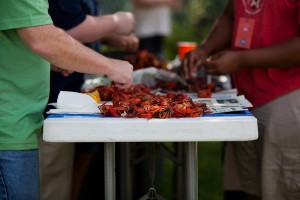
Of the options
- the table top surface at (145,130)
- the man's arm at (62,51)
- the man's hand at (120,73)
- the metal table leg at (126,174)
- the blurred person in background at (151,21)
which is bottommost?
the metal table leg at (126,174)

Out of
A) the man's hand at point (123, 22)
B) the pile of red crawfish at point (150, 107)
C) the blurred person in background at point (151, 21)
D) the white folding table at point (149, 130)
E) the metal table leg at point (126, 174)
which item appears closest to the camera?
the white folding table at point (149, 130)

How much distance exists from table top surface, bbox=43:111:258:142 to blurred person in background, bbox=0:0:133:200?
288 mm

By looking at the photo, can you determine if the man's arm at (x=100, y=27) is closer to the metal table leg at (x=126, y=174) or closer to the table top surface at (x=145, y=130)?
the metal table leg at (x=126, y=174)

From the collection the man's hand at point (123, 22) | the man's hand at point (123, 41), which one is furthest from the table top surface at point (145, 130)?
the man's hand at point (123, 41)

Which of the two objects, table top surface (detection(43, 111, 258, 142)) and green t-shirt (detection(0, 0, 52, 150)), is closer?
table top surface (detection(43, 111, 258, 142))

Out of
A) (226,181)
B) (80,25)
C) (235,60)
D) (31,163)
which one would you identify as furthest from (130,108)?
(226,181)

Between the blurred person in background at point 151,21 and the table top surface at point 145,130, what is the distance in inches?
203

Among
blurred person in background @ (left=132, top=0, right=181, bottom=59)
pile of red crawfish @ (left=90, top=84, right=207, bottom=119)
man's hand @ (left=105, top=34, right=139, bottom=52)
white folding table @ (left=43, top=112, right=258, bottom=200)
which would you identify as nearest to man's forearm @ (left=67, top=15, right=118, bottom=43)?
man's hand @ (left=105, top=34, right=139, bottom=52)

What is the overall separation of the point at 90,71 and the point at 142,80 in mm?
903

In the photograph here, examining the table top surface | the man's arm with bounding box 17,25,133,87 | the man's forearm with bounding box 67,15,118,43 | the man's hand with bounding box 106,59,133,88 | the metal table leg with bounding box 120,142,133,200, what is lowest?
the metal table leg with bounding box 120,142,133,200

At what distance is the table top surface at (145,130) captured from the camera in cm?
199

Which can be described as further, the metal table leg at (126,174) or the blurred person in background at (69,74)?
the metal table leg at (126,174)

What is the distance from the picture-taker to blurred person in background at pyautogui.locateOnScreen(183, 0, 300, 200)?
266 centimetres

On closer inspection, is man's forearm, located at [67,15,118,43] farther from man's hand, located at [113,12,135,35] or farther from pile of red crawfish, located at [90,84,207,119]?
pile of red crawfish, located at [90,84,207,119]
